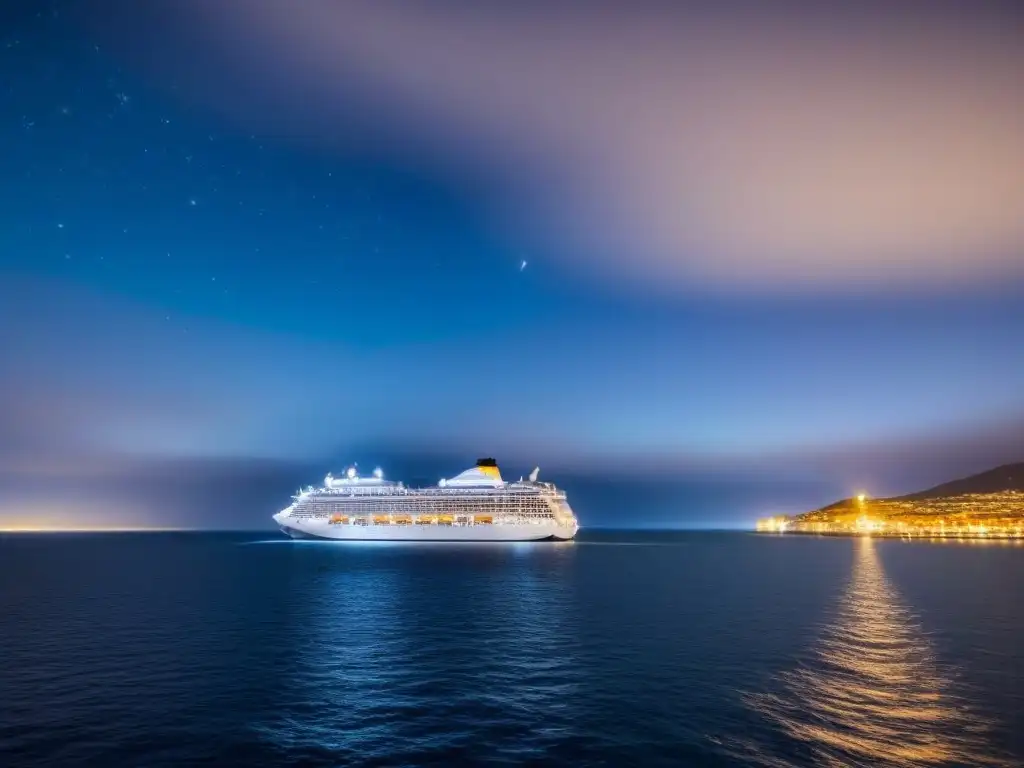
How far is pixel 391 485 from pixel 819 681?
130 metres

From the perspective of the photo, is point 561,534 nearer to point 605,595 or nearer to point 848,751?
point 605,595

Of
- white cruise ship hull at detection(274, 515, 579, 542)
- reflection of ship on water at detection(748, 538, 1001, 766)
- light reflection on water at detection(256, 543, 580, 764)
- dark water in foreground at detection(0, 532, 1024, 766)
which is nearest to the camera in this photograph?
reflection of ship on water at detection(748, 538, 1001, 766)

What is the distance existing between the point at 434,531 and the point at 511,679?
4754 inches

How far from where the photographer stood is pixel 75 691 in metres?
25.5

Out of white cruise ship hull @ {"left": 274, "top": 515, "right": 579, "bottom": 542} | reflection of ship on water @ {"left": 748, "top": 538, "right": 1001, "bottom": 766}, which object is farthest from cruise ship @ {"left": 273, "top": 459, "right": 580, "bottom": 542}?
reflection of ship on water @ {"left": 748, "top": 538, "right": 1001, "bottom": 766}

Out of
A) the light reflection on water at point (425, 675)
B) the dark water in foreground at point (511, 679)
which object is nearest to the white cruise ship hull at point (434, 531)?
the light reflection on water at point (425, 675)

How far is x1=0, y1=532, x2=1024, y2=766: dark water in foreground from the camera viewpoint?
1962cm

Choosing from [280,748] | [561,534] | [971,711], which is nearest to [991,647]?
[971,711]

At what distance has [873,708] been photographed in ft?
76.9

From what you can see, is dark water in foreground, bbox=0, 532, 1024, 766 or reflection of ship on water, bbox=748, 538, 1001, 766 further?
dark water in foreground, bbox=0, 532, 1024, 766

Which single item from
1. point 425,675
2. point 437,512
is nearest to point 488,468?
point 437,512

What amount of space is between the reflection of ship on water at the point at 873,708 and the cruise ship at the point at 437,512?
109 metres

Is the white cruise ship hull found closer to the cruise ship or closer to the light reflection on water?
the cruise ship

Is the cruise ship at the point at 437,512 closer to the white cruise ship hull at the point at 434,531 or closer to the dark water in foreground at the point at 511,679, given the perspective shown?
the white cruise ship hull at the point at 434,531
